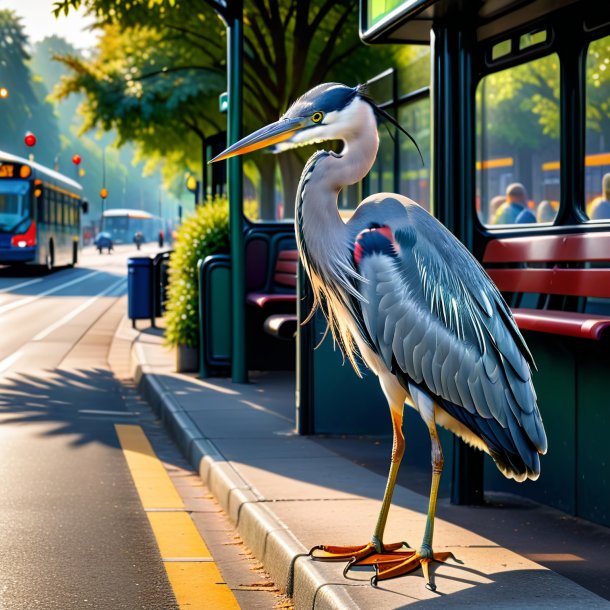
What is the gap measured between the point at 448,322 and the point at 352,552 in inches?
38.6

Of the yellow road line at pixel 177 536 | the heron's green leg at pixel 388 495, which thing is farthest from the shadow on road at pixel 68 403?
the heron's green leg at pixel 388 495

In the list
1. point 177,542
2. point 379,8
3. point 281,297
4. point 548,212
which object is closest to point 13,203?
point 281,297

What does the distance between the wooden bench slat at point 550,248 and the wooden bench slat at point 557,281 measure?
0.06 meters

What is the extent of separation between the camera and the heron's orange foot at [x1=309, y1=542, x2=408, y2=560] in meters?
4.78

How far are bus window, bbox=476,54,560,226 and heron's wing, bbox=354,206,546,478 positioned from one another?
2197 mm

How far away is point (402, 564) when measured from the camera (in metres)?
4.60

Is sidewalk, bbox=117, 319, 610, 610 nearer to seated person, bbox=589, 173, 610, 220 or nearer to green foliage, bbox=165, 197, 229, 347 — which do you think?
seated person, bbox=589, 173, 610, 220

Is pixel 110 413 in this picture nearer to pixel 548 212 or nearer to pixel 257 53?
pixel 548 212

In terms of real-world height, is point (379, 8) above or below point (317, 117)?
above

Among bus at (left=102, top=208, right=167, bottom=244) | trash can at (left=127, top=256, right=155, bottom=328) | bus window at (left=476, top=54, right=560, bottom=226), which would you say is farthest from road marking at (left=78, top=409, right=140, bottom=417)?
bus at (left=102, top=208, right=167, bottom=244)

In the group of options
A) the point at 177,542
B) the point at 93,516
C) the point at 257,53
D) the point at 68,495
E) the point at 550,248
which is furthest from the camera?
the point at 257,53

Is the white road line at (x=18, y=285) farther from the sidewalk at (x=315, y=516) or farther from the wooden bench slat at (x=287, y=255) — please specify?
the sidewalk at (x=315, y=516)

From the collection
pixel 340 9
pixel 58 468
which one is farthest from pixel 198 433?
pixel 340 9

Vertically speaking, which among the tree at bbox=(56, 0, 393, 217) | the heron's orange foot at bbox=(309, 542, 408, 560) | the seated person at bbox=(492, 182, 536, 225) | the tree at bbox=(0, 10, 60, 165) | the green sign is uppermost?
the tree at bbox=(0, 10, 60, 165)
